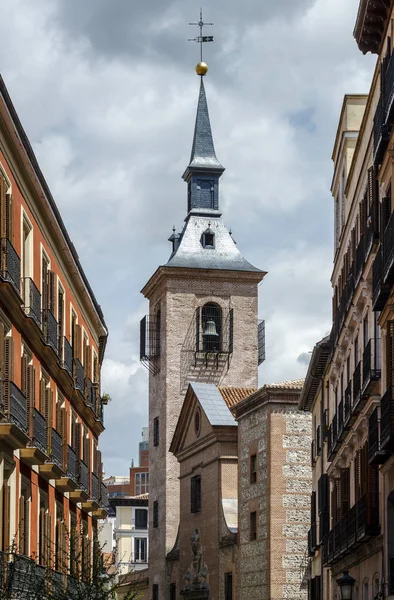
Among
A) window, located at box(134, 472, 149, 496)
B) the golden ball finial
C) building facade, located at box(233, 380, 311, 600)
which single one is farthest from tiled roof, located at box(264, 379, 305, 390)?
window, located at box(134, 472, 149, 496)

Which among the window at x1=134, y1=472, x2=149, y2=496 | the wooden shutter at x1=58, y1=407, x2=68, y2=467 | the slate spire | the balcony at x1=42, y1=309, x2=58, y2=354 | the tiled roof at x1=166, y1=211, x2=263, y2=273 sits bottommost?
the wooden shutter at x1=58, y1=407, x2=68, y2=467

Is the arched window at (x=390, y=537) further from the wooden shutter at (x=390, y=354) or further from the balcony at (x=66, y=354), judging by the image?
the balcony at (x=66, y=354)

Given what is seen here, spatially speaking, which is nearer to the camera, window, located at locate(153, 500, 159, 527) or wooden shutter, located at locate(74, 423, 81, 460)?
wooden shutter, located at locate(74, 423, 81, 460)

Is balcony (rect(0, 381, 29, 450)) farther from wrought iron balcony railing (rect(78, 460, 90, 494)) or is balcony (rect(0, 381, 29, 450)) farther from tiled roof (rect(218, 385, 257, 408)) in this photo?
tiled roof (rect(218, 385, 257, 408))

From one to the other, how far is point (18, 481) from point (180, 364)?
56.1 m

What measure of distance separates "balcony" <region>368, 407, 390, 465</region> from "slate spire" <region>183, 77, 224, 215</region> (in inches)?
2460

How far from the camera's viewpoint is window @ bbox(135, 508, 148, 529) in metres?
115

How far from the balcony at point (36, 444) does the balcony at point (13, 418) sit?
2.24ft

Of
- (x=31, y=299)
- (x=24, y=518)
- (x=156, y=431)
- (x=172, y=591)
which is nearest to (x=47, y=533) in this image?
(x=24, y=518)

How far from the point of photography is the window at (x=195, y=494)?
238ft

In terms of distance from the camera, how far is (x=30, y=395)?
3070 centimetres

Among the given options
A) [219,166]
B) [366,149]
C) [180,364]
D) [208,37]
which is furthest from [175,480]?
[366,149]

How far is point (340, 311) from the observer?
130ft

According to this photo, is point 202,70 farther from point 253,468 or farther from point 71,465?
point 71,465
